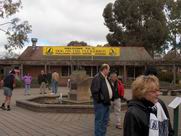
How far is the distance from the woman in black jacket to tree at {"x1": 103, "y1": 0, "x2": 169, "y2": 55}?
228 feet

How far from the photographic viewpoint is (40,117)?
52.6 ft

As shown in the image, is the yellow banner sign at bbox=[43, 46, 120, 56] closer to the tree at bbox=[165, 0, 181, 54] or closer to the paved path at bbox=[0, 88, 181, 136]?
the tree at bbox=[165, 0, 181, 54]

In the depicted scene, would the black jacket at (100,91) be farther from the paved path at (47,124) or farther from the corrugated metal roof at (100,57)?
the corrugated metal roof at (100,57)

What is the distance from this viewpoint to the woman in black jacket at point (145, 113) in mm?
4398

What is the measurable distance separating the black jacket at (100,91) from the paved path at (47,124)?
161 centimetres

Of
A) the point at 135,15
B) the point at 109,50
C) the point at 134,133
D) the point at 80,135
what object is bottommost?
the point at 80,135

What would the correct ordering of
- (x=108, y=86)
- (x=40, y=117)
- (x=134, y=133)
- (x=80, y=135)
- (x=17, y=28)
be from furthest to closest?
(x=17, y=28) < (x=40, y=117) < (x=80, y=135) < (x=108, y=86) < (x=134, y=133)

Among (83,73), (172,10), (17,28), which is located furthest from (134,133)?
(172,10)

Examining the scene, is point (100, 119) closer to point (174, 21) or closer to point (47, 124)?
point (47, 124)

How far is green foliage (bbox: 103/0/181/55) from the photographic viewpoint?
7456 cm

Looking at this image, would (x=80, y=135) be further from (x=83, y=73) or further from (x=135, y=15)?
(x=135, y=15)

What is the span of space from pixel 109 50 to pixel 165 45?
2259 cm

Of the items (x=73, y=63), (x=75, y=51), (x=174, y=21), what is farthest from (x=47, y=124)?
(x=174, y=21)

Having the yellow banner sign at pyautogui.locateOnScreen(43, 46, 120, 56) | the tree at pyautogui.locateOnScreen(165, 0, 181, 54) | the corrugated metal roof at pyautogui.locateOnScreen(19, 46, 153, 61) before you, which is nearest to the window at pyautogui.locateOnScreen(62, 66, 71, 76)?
the corrugated metal roof at pyautogui.locateOnScreen(19, 46, 153, 61)
